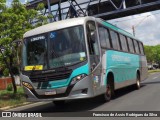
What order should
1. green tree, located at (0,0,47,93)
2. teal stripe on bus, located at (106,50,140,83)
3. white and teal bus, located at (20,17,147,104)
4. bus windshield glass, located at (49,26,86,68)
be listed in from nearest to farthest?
white and teal bus, located at (20,17,147,104) < bus windshield glass, located at (49,26,86,68) < teal stripe on bus, located at (106,50,140,83) < green tree, located at (0,0,47,93)

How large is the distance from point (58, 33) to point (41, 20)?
945 centimetres

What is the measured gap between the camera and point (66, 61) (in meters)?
11.9

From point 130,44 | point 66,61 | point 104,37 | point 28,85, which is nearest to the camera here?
point 66,61

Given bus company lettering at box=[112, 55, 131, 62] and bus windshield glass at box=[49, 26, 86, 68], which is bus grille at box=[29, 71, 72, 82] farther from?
bus company lettering at box=[112, 55, 131, 62]

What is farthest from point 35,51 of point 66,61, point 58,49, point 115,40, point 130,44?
point 130,44

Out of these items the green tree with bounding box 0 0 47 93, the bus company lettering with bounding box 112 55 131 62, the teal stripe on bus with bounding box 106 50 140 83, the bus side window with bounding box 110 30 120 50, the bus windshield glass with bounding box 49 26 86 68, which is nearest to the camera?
the bus windshield glass with bounding box 49 26 86 68

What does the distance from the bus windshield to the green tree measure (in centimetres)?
520

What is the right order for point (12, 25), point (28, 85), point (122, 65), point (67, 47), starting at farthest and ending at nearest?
point (12, 25) < point (122, 65) < point (28, 85) < point (67, 47)

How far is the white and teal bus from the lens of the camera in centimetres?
1170

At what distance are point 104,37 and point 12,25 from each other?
6798mm

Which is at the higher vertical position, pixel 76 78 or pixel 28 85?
pixel 76 78

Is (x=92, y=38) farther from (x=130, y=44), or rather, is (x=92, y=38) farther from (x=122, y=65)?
(x=130, y=44)

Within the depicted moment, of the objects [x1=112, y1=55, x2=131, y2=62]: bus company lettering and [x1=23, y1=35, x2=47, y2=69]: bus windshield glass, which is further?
[x1=112, y1=55, x2=131, y2=62]: bus company lettering

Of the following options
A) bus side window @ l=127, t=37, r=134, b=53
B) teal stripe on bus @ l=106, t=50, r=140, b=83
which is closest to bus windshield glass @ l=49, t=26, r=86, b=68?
teal stripe on bus @ l=106, t=50, r=140, b=83
